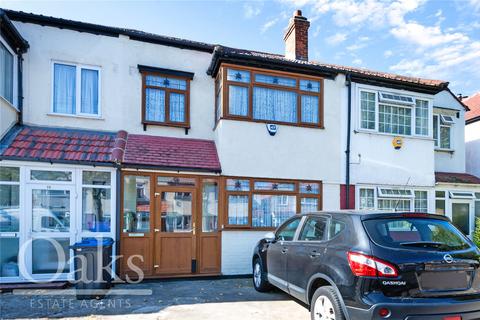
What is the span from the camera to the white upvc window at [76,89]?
27.8ft

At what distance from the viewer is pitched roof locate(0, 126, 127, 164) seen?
717cm

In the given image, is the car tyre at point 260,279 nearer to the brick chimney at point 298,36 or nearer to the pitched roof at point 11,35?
the brick chimney at point 298,36

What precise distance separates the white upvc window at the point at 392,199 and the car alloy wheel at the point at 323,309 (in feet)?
19.0

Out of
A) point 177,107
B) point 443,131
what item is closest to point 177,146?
point 177,107

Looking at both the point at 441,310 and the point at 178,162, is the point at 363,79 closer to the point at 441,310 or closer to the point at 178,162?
the point at 178,162

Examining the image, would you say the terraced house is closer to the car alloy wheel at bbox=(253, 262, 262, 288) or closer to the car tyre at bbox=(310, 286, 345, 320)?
the car alloy wheel at bbox=(253, 262, 262, 288)

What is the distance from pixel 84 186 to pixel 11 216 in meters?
1.57

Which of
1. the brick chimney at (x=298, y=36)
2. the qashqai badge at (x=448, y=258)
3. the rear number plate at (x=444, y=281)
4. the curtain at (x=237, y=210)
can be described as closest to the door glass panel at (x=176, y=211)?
the curtain at (x=237, y=210)

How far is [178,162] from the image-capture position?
820 cm

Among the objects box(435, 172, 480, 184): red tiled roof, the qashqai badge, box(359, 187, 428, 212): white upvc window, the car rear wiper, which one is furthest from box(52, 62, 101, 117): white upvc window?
box(435, 172, 480, 184): red tiled roof

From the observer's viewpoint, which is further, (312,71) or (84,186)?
(312,71)

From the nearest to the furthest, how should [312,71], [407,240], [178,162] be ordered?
[407,240] → [178,162] → [312,71]

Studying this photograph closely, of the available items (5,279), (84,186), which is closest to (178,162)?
(84,186)

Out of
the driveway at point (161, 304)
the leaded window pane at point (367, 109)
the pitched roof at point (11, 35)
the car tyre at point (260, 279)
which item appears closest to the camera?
the driveway at point (161, 304)
